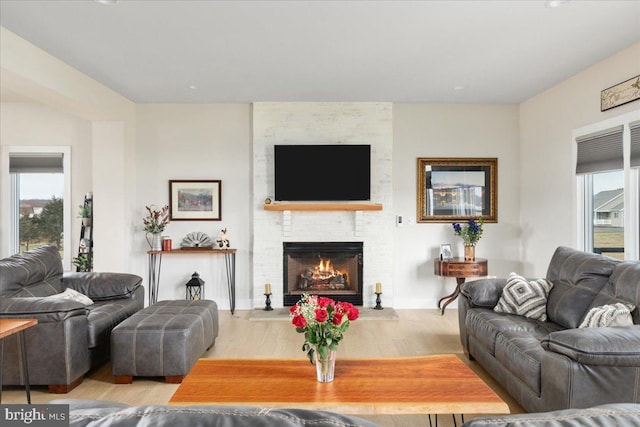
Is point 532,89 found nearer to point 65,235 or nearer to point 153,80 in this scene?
point 153,80

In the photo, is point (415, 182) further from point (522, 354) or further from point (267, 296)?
point (522, 354)

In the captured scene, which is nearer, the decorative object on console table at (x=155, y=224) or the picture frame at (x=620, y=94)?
the picture frame at (x=620, y=94)

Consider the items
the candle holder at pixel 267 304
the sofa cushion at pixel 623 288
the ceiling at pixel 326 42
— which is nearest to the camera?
the sofa cushion at pixel 623 288

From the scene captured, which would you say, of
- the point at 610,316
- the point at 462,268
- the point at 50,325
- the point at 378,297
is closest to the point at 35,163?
the point at 50,325

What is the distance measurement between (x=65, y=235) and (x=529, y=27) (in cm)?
594

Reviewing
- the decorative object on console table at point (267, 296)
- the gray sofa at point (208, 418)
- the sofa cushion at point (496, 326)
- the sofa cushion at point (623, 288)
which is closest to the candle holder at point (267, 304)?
the decorative object on console table at point (267, 296)

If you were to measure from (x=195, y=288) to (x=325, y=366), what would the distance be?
4176mm

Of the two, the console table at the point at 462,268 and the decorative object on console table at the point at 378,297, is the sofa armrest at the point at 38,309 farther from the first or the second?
the console table at the point at 462,268

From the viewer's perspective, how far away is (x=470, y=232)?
19.8 ft

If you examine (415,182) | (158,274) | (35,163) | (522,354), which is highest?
(35,163)

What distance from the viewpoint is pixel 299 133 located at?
20.6ft

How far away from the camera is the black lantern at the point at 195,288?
605 centimetres

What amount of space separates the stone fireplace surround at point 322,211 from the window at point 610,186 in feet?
7.48

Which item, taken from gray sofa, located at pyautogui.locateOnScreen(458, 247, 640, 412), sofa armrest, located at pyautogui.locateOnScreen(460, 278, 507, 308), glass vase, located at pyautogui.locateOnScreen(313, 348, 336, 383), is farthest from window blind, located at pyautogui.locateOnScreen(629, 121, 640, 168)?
glass vase, located at pyautogui.locateOnScreen(313, 348, 336, 383)
